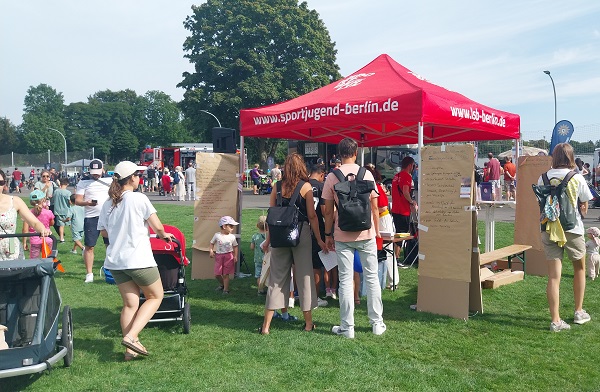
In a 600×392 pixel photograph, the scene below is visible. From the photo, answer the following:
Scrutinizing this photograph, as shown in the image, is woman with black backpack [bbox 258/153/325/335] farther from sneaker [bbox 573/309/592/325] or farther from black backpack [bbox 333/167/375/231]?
sneaker [bbox 573/309/592/325]

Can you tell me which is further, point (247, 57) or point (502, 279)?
point (247, 57)

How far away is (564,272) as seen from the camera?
25.8ft

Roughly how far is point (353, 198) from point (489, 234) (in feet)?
15.3

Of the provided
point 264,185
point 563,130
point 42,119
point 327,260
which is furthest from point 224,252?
point 42,119

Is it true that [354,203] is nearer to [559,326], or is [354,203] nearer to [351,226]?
[351,226]

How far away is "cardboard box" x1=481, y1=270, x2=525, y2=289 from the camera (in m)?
7.01

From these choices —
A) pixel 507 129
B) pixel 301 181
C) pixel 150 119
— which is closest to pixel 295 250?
pixel 301 181

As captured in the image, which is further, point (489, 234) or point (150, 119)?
point (150, 119)

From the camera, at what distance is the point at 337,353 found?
4.58m

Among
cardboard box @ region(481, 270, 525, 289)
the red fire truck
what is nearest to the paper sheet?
cardboard box @ region(481, 270, 525, 289)

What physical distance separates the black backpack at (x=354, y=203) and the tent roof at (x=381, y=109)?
1.47 meters

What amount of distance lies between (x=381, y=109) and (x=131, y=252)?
3.38m

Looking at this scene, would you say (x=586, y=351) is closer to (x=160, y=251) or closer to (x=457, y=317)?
(x=457, y=317)

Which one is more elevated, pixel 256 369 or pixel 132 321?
pixel 132 321
